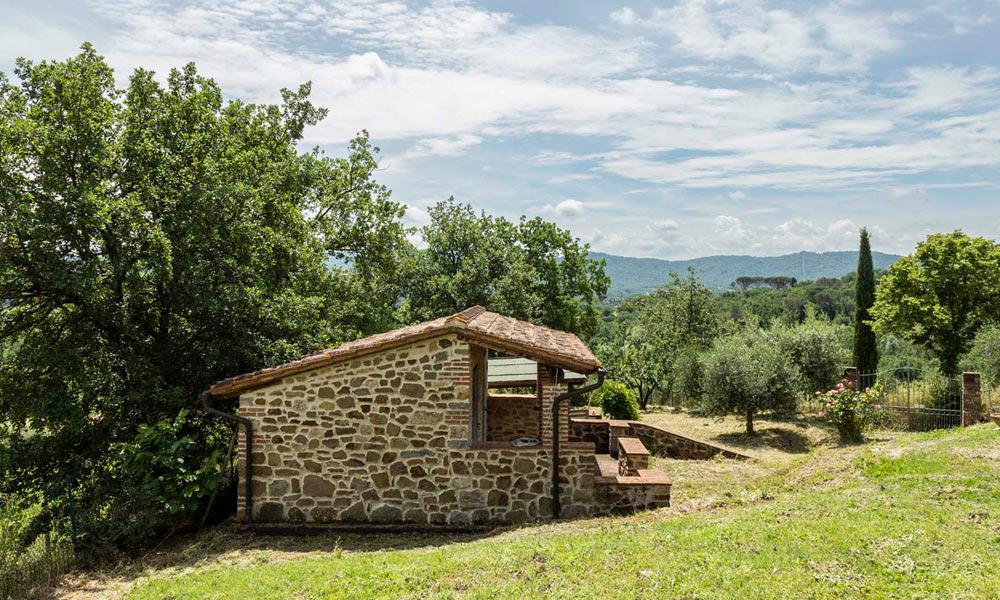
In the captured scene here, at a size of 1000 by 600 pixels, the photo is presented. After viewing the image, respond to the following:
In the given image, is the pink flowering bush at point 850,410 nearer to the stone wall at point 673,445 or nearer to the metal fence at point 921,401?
the metal fence at point 921,401

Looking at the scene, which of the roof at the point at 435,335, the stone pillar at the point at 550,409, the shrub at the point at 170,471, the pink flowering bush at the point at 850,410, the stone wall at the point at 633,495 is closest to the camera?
the shrub at the point at 170,471

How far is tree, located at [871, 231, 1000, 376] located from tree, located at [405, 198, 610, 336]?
486 inches

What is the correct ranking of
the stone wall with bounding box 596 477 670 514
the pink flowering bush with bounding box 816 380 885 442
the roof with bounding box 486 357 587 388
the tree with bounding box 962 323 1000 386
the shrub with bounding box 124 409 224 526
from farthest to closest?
the tree with bounding box 962 323 1000 386
the pink flowering bush with bounding box 816 380 885 442
the roof with bounding box 486 357 587 388
the stone wall with bounding box 596 477 670 514
the shrub with bounding box 124 409 224 526

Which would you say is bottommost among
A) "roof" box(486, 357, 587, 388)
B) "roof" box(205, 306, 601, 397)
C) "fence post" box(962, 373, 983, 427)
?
"fence post" box(962, 373, 983, 427)

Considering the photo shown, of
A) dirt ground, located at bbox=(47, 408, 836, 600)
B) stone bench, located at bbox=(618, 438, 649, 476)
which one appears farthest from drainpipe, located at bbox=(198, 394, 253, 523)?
stone bench, located at bbox=(618, 438, 649, 476)

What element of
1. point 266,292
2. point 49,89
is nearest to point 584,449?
point 266,292

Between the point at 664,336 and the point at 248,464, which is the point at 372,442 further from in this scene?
→ the point at 664,336

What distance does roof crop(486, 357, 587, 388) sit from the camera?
15336mm

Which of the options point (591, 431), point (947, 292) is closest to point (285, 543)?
point (591, 431)

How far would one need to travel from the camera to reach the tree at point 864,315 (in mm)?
27000

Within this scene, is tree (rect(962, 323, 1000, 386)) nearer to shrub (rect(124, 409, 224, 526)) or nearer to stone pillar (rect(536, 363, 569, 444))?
stone pillar (rect(536, 363, 569, 444))

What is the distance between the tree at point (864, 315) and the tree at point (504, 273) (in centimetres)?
1156

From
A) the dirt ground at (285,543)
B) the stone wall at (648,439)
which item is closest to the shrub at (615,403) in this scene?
the stone wall at (648,439)

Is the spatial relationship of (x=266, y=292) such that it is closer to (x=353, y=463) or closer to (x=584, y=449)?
(x=353, y=463)
